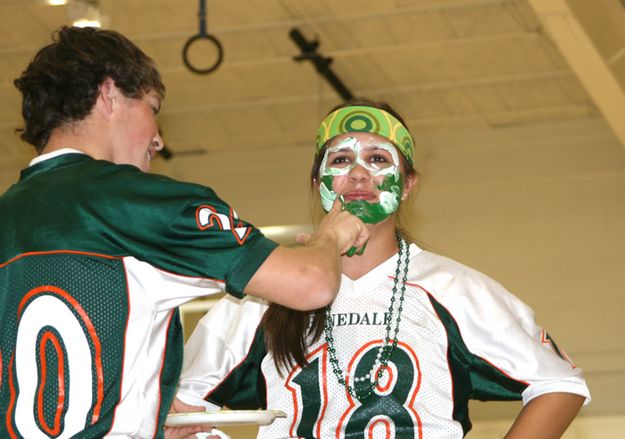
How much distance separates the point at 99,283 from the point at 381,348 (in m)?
1.08

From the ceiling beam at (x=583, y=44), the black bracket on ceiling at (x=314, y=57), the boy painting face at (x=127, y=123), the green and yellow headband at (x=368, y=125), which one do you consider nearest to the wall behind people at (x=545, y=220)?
the black bracket on ceiling at (x=314, y=57)

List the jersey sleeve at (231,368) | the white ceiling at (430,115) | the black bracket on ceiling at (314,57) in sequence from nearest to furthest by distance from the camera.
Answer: the jersey sleeve at (231,368) < the white ceiling at (430,115) < the black bracket on ceiling at (314,57)

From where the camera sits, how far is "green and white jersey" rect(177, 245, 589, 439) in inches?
120

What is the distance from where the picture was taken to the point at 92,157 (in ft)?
7.71

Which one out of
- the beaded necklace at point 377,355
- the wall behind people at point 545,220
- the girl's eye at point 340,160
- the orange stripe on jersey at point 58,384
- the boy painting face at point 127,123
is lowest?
the orange stripe on jersey at point 58,384

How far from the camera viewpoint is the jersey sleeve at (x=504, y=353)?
3119 mm

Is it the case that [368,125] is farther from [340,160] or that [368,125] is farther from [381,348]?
[381,348]

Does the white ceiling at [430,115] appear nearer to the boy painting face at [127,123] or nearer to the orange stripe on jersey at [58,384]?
the boy painting face at [127,123]

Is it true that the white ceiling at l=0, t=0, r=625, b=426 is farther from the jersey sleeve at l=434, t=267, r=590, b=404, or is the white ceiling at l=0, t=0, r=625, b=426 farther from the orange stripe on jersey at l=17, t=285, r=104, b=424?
the orange stripe on jersey at l=17, t=285, r=104, b=424

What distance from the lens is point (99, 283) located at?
87.2 inches

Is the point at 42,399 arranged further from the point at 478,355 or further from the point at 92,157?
the point at 478,355

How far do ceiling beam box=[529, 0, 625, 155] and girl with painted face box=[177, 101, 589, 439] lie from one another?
3380 mm

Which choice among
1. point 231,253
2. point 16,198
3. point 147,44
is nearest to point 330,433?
point 231,253

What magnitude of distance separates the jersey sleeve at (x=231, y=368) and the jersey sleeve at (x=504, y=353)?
526 millimetres
